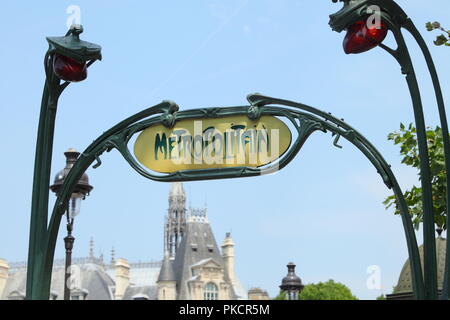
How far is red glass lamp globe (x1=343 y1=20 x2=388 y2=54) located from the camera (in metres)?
4.93

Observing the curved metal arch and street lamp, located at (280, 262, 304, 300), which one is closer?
the curved metal arch

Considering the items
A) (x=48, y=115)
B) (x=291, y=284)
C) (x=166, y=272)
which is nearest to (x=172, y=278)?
(x=166, y=272)

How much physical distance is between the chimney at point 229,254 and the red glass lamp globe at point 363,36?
71082 millimetres

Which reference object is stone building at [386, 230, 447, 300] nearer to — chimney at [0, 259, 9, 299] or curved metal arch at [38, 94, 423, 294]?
curved metal arch at [38, 94, 423, 294]

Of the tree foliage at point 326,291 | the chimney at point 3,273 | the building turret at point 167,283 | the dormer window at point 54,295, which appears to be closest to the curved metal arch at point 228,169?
the tree foliage at point 326,291

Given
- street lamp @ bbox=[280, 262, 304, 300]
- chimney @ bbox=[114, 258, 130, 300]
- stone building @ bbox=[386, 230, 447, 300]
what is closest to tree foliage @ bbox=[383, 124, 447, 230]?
stone building @ bbox=[386, 230, 447, 300]

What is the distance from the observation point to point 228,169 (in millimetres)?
5348

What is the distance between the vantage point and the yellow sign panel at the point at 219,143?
5.34 metres

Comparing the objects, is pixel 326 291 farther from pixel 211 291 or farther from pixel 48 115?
pixel 48 115

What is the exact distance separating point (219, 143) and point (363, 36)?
4.32ft

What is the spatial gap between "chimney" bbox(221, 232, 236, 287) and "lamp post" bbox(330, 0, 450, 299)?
233ft

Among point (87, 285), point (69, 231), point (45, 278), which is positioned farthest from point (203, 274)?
point (45, 278)

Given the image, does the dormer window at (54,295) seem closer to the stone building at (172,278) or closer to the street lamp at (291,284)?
the stone building at (172,278)
